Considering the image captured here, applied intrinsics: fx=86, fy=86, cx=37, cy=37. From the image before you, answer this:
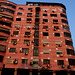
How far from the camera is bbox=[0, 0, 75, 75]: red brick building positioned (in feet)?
75.4

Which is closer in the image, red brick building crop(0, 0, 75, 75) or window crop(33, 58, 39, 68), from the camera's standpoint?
red brick building crop(0, 0, 75, 75)

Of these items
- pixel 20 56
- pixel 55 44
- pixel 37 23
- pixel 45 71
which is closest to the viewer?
pixel 45 71

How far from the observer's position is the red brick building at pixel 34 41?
2297 centimetres

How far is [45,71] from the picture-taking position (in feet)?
73.6

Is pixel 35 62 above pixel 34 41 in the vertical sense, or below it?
below

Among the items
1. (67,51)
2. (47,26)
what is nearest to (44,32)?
(47,26)

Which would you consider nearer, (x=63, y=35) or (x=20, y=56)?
(x=20, y=56)

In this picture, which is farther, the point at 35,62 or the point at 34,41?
the point at 34,41

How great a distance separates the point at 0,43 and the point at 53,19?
2004cm

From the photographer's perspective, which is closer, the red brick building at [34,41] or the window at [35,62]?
the red brick building at [34,41]

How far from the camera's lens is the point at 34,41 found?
27.0 metres

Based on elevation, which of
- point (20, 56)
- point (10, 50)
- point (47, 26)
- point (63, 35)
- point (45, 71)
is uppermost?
point (47, 26)

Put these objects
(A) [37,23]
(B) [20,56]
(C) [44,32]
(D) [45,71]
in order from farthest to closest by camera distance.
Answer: (A) [37,23], (C) [44,32], (B) [20,56], (D) [45,71]

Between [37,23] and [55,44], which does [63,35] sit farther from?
[37,23]
